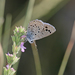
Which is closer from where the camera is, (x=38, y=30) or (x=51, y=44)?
(x=38, y=30)

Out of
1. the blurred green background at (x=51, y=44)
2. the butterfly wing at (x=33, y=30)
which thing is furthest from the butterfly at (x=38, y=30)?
the blurred green background at (x=51, y=44)

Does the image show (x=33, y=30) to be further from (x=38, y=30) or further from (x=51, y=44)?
(x=51, y=44)

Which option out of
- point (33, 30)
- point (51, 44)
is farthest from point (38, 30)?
point (51, 44)

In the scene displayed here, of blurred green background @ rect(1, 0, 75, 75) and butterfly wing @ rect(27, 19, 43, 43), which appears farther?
blurred green background @ rect(1, 0, 75, 75)

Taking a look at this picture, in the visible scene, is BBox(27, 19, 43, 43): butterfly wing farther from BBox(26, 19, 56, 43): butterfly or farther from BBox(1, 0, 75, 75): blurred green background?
BBox(1, 0, 75, 75): blurred green background

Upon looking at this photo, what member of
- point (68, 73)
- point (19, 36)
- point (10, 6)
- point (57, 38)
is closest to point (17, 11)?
point (10, 6)

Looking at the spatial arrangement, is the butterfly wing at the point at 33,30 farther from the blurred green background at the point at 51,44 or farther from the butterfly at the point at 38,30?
the blurred green background at the point at 51,44

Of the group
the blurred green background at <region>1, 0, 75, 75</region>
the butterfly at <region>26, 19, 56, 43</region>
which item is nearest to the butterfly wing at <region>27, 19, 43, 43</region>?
the butterfly at <region>26, 19, 56, 43</region>

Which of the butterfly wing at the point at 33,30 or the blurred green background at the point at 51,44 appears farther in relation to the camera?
the blurred green background at the point at 51,44
